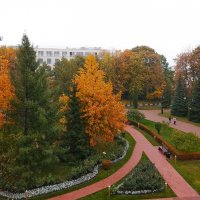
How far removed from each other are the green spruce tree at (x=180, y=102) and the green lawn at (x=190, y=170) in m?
29.0

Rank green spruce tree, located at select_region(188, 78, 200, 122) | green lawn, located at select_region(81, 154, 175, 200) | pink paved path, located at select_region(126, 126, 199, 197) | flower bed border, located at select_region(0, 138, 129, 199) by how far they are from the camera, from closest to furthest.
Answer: green lawn, located at select_region(81, 154, 175, 200) → flower bed border, located at select_region(0, 138, 129, 199) → pink paved path, located at select_region(126, 126, 199, 197) → green spruce tree, located at select_region(188, 78, 200, 122)

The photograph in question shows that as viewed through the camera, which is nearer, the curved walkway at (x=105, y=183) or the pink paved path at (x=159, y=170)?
the curved walkway at (x=105, y=183)

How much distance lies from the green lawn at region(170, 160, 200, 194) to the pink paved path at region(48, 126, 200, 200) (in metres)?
0.52

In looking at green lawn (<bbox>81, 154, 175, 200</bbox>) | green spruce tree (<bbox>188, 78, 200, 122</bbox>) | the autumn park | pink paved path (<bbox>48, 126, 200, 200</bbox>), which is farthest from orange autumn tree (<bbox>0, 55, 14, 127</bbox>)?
green spruce tree (<bbox>188, 78, 200, 122</bbox>)

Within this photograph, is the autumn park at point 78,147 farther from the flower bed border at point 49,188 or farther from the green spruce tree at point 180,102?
the green spruce tree at point 180,102

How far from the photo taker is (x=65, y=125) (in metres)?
36.9

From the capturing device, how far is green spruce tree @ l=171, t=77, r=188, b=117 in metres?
66.1

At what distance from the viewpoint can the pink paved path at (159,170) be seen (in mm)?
29266

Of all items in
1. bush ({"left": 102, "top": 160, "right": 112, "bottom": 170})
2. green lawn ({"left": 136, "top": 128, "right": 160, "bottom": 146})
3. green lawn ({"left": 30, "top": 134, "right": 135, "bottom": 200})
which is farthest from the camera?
green lawn ({"left": 136, "top": 128, "right": 160, "bottom": 146})

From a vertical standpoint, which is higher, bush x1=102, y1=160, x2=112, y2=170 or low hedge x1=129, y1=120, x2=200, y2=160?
low hedge x1=129, y1=120, x2=200, y2=160

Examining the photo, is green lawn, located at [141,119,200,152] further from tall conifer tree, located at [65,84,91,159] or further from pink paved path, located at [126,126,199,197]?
tall conifer tree, located at [65,84,91,159]

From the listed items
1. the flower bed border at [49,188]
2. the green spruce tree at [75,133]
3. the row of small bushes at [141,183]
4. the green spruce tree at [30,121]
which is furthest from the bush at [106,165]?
the green spruce tree at [30,121]

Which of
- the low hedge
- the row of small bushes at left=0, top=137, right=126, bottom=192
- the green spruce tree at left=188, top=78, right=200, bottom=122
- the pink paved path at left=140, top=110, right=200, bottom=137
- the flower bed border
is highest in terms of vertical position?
the green spruce tree at left=188, top=78, right=200, bottom=122

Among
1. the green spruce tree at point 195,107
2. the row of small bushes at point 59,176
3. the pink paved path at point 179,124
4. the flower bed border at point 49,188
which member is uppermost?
the green spruce tree at point 195,107
